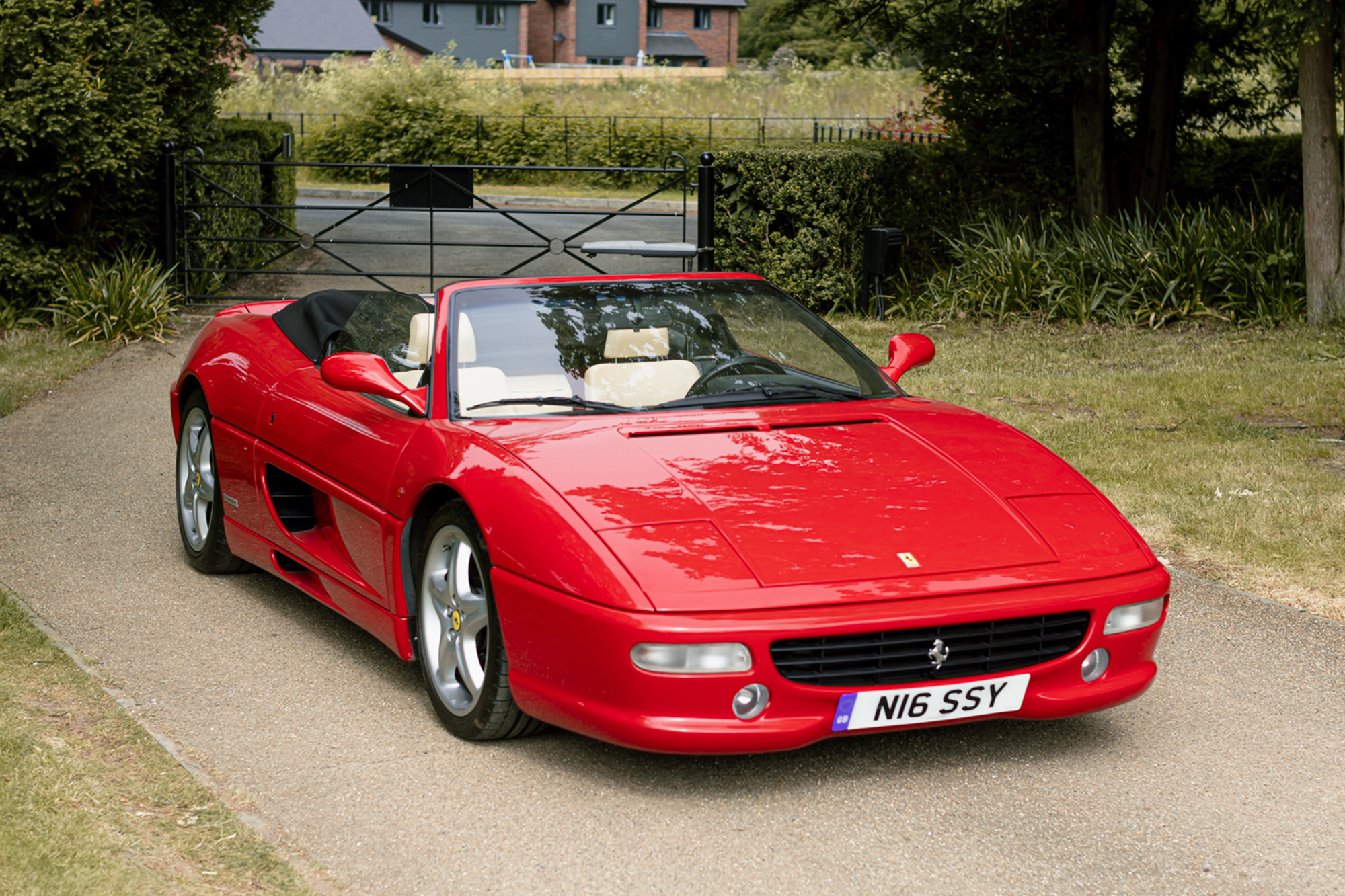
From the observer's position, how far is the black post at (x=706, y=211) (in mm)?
13492

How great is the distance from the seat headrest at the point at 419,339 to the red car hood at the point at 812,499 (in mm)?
756

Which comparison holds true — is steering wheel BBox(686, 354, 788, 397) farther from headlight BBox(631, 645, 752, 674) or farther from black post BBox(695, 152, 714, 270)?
black post BBox(695, 152, 714, 270)

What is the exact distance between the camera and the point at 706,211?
13.7 metres

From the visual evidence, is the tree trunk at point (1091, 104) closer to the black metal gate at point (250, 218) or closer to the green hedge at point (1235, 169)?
the green hedge at point (1235, 169)

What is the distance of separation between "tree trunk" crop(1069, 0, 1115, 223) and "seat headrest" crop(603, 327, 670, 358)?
441 inches

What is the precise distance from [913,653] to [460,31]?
76.8 meters

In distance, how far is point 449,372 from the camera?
4914 millimetres

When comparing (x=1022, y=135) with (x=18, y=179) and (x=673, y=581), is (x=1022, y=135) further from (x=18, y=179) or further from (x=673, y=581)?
(x=673, y=581)

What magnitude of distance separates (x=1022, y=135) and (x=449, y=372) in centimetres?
1268

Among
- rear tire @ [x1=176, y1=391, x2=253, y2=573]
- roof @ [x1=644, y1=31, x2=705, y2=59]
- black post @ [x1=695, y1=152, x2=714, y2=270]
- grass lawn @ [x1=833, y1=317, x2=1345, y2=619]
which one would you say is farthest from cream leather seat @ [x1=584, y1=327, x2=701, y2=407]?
roof @ [x1=644, y1=31, x2=705, y2=59]

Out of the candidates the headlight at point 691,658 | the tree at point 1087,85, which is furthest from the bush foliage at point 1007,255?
the headlight at point 691,658

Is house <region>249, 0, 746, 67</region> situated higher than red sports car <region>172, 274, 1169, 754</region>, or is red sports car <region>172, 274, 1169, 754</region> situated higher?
house <region>249, 0, 746, 67</region>

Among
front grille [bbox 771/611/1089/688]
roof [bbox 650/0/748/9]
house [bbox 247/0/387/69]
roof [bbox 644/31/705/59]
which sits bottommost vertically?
front grille [bbox 771/611/1089/688]

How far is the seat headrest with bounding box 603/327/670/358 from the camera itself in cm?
507
